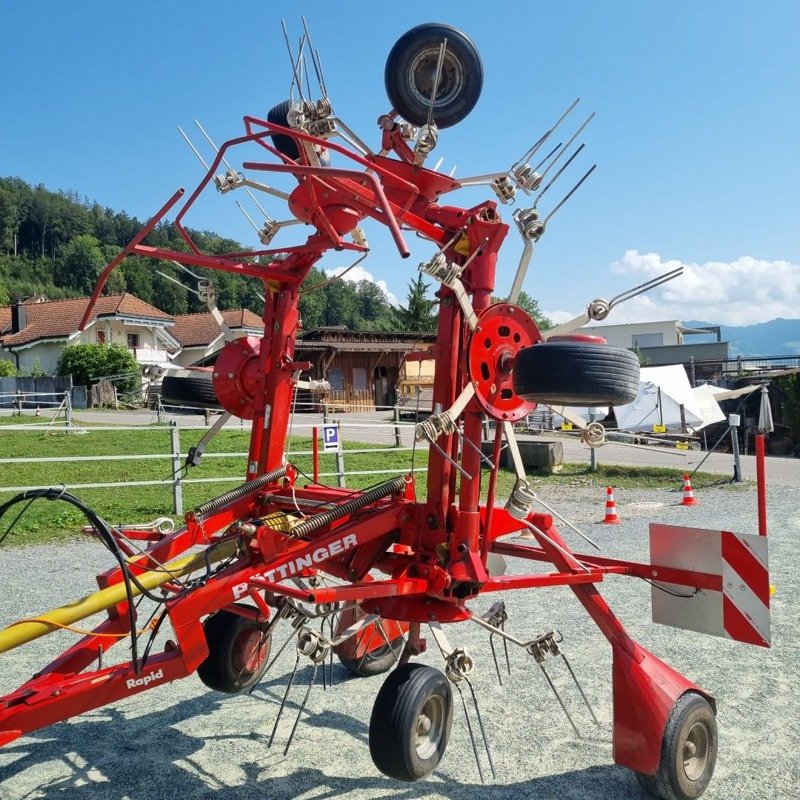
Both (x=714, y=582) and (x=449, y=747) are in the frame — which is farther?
(x=449, y=747)

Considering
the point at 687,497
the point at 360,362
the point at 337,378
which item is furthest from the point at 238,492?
the point at 360,362

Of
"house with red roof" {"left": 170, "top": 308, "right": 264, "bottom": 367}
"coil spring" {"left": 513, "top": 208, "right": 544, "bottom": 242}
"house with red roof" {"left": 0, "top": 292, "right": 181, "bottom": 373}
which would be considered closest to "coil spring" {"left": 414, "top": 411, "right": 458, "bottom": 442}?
"coil spring" {"left": 513, "top": 208, "right": 544, "bottom": 242}

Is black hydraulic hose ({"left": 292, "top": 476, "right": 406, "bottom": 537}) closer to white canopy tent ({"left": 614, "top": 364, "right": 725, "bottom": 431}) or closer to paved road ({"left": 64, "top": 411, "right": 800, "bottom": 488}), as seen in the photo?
paved road ({"left": 64, "top": 411, "right": 800, "bottom": 488})

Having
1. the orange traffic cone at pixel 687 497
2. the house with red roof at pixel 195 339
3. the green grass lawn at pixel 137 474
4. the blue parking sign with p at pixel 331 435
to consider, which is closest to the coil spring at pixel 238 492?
the green grass lawn at pixel 137 474

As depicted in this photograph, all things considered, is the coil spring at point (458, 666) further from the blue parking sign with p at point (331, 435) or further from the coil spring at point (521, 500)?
the blue parking sign with p at point (331, 435)

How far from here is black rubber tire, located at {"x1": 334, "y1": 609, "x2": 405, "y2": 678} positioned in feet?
16.9

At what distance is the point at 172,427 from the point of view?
11039 mm

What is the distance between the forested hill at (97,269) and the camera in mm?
66875

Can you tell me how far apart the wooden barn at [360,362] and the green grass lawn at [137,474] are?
1302 cm

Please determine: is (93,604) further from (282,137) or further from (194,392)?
(282,137)

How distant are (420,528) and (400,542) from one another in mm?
178

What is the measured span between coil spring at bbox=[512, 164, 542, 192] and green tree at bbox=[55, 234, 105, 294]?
322 feet

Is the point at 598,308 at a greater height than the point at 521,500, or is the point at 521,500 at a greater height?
the point at 598,308

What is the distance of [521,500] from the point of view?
3.67 meters
